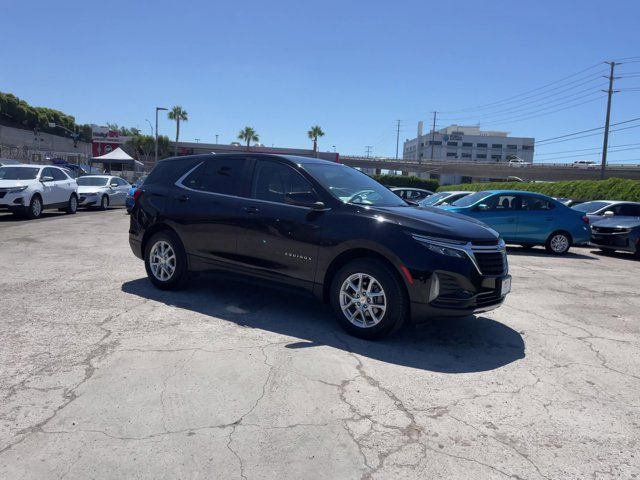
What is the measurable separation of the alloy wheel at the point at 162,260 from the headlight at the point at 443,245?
10.7 ft

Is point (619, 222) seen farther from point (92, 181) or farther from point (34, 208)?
point (92, 181)

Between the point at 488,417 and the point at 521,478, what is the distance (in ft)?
2.38

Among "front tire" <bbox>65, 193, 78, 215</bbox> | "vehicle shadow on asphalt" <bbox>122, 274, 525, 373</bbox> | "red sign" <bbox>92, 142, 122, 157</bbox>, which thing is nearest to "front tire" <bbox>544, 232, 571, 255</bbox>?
"vehicle shadow on asphalt" <bbox>122, 274, 525, 373</bbox>

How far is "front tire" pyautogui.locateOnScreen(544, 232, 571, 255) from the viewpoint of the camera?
1335cm

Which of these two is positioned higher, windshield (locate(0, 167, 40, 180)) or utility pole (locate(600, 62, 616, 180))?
utility pole (locate(600, 62, 616, 180))

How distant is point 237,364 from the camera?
4.35m

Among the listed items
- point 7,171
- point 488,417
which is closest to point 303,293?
point 488,417

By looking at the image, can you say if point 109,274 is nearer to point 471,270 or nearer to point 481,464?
point 471,270

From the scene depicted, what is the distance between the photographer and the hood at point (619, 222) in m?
13.5

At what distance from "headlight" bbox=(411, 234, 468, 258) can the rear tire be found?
1440cm

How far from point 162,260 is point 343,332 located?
2.72 meters

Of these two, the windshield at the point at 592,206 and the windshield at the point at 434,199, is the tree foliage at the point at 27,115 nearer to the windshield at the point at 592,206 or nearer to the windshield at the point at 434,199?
the windshield at the point at 434,199

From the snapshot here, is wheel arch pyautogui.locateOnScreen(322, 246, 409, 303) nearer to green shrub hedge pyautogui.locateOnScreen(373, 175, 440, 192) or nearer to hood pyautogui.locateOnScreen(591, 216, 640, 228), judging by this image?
hood pyautogui.locateOnScreen(591, 216, 640, 228)

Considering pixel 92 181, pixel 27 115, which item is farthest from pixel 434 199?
pixel 27 115
